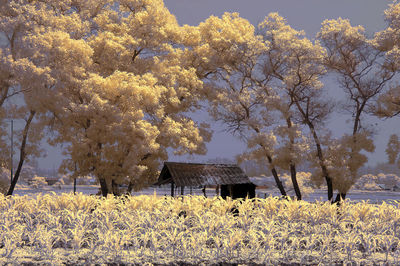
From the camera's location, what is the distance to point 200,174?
78.6ft

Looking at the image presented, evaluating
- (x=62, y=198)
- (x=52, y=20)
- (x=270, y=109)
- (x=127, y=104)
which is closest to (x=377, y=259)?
(x=62, y=198)

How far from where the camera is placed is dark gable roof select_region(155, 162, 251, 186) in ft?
74.1

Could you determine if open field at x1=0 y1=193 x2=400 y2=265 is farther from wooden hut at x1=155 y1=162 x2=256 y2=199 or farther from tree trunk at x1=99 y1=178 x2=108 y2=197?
tree trunk at x1=99 y1=178 x2=108 y2=197

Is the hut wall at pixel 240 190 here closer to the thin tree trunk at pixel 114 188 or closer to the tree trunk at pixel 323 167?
the tree trunk at pixel 323 167

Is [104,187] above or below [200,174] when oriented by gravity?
below

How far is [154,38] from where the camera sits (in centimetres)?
2827

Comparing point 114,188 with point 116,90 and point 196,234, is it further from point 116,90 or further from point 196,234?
point 196,234

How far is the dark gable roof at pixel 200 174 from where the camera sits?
2259cm

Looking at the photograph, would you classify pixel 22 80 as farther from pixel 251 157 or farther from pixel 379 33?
pixel 379 33

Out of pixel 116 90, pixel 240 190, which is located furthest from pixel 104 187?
pixel 240 190

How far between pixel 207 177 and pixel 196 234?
49.2 ft

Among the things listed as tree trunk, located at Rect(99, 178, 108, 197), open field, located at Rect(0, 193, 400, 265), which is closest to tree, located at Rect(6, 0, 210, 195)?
tree trunk, located at Rect(99, 178, 108, 197)

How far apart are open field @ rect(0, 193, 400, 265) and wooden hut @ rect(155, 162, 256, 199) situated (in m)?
9.15

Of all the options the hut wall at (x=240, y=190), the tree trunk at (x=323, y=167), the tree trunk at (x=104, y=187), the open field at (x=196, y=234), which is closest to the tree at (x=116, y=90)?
the tree trunk at (x=104, y=187)
